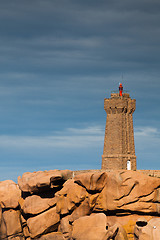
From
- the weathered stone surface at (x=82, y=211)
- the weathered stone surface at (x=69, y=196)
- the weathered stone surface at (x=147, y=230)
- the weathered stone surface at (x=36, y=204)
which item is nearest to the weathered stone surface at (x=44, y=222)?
the weathered stone surface at (x=36, y=204)

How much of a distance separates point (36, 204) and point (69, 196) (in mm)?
5468

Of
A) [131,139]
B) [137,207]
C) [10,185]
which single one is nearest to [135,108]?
[131,139]

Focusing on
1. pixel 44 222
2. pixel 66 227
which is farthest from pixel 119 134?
pixel 66 227

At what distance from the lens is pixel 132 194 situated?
53.0m

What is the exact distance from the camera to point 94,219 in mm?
51875

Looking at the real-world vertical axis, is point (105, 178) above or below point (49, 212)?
above

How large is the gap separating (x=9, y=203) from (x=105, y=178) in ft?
56.8

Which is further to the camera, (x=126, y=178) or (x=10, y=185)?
(x=10, y=185)

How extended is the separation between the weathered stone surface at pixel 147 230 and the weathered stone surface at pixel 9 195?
21.3 m

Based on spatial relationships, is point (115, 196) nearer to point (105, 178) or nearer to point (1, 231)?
point (105, 178)

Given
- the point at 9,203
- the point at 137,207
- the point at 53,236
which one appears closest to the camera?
the point at 137,207

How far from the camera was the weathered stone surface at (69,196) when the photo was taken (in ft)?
183

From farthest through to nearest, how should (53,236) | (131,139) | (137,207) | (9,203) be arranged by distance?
(131,139)
(9,203)
(53,236)
(137,207)

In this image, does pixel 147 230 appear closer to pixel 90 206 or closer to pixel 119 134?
pixel 90 206
